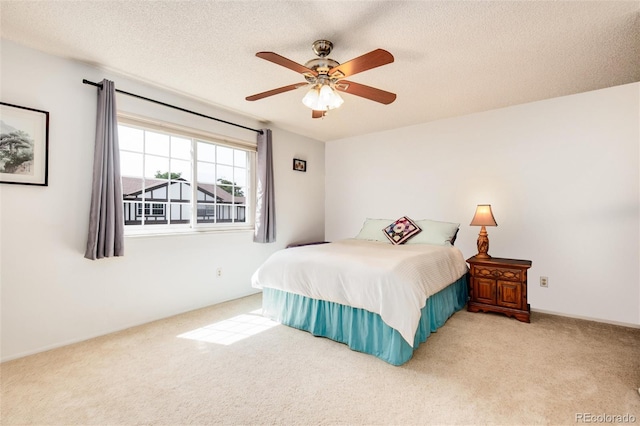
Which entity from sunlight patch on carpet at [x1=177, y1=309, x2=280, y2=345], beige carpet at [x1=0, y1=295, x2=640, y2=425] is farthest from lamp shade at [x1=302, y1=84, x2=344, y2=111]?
sunlight patch on carpet at [x1=177, y1=309, x2=280, y2=345]

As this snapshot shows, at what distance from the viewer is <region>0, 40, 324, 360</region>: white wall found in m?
2.26

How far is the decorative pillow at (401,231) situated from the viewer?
12.4 ft

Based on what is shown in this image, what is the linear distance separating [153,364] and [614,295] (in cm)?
423

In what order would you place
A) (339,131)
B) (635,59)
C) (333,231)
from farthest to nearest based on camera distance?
(333,231)
(339,131)
(635,59)

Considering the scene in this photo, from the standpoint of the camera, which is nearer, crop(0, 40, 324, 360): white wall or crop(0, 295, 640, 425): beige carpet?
crop(0, 295, 640, 425): beige carpet

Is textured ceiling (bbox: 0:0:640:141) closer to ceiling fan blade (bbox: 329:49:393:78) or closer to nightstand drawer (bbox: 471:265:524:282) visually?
ceiling fan blade (bbox: 329:49:393:78)

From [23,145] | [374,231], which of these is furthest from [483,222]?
[23,145]

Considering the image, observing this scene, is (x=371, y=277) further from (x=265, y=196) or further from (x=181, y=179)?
(x=181, y=179)

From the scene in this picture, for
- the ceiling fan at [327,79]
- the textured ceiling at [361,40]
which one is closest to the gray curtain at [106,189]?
the textured ceiling at [361,40]

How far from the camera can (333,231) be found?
207 inches

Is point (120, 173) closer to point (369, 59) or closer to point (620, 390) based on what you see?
point (369, 59)

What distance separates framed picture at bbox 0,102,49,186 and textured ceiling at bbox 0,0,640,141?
540 millimetres

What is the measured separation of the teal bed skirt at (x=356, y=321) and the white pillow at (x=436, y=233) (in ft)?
1.81

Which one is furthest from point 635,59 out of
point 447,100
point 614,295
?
point 614,295
